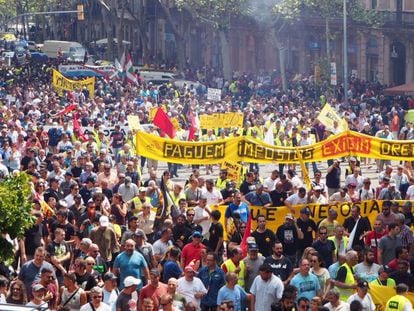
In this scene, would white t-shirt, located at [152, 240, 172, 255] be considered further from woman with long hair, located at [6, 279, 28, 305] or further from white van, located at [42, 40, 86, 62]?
white van, located at [42, 40, 86, 62]

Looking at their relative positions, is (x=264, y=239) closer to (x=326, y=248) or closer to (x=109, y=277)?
(x=326, y=248)

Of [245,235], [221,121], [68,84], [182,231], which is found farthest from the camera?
[68,84]

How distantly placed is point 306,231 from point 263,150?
4.29 metres

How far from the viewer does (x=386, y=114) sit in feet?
141

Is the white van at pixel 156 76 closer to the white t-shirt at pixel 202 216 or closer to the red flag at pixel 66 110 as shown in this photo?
the red flag at pixel 66 110

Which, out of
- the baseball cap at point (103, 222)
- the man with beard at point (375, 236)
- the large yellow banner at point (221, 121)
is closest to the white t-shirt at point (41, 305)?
the baseball cap at point (103, 222)

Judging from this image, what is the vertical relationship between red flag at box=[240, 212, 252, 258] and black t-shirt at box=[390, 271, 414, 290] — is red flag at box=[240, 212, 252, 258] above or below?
above

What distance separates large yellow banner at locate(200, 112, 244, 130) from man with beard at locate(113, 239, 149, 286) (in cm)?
1773

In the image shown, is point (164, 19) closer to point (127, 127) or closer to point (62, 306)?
point (127, 127)

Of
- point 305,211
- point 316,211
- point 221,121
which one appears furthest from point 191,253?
point 221,121

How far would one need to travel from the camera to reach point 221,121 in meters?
35.2

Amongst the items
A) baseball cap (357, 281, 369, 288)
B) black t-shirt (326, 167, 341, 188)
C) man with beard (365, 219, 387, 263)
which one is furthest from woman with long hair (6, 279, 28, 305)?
black t-shirt (326, 167, 341, 188)

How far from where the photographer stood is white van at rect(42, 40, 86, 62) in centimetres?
7700

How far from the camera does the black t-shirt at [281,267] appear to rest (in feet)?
55.2
